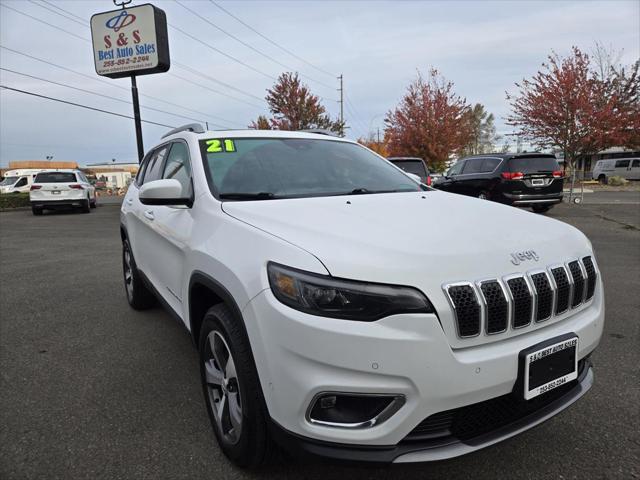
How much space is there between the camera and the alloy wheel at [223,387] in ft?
6.82

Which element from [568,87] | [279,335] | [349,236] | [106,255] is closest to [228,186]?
[349,236]

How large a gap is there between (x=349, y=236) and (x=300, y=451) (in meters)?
0.84

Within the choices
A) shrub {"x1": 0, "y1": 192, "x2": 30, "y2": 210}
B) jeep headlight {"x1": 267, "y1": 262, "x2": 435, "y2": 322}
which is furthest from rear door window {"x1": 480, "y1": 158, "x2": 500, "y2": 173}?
shrub {"x1": 0, "y1": 192, "x2": 30, "y2": 210}

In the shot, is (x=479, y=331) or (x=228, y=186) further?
(x=228, y=186)

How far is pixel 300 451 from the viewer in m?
1.67

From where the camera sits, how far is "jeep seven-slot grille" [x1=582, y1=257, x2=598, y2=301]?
2127 mm

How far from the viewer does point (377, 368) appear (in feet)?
5.15

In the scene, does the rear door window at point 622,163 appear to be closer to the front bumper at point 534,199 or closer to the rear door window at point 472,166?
the rear door window at point 472,166

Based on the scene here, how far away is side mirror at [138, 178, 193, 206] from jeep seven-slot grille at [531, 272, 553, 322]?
1868 millimetres

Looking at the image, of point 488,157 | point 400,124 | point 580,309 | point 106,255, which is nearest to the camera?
point 580,309

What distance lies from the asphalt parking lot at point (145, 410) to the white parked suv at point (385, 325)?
0.52 feet

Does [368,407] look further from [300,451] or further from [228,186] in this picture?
[228,186]

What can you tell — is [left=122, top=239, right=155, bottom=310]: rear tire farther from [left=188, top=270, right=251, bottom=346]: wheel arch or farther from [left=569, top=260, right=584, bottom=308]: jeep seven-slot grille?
[left=569, top=260, right=584, bottom=308]: jeep seven-slot grille

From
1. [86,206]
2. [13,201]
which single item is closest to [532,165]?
[86,206]
